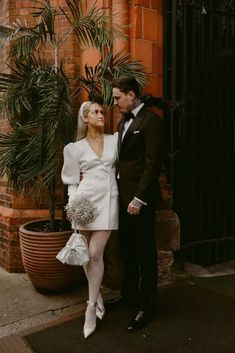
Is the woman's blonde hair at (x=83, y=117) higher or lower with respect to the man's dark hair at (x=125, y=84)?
lower

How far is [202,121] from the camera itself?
4.87 m

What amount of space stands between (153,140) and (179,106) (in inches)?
53.3

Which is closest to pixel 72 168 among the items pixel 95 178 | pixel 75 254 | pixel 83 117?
pixel 95 178

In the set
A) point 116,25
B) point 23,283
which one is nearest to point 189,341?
point 23,283

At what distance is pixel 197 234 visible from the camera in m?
4.99

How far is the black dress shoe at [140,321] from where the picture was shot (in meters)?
3.40

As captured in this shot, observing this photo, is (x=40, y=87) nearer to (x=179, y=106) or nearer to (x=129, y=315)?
(x=179, y=106)

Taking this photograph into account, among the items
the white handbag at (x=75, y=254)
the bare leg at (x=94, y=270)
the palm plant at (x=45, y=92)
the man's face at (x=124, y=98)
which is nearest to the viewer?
the white handbag at (x=75, y=254)

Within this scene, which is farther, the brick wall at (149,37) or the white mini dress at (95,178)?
the brick wall at (149,37)

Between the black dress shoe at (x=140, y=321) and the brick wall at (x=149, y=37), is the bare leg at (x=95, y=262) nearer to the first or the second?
the black dress shoe at (x=140, y=321)

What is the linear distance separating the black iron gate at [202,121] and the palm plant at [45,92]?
0.77 m

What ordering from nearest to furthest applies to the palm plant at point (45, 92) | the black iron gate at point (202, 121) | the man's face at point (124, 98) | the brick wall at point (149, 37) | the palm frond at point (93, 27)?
the man's face at point (124, 98)
the palm plant at point (45, 92)
the palm frond at point (93, 27)
the brick wall at point (149, 37)
the black iron gate at point (202, 121)

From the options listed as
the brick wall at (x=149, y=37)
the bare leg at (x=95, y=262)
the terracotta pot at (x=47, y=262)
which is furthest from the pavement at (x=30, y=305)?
the brick wall at (x=149, y=37)

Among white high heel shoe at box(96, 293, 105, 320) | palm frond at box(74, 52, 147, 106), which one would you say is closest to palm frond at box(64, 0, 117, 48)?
palm frond at box(74, 52, 147, 106)
